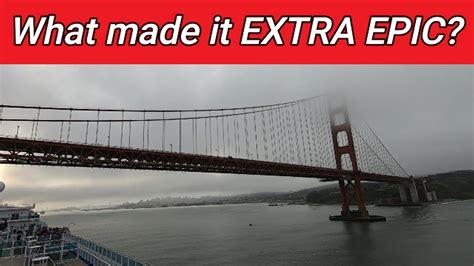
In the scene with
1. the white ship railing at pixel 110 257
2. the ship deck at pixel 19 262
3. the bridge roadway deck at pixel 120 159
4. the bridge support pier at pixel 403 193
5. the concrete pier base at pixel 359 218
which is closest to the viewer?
the white ship railing at pixel 110 257

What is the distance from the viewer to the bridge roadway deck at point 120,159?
2744 cm

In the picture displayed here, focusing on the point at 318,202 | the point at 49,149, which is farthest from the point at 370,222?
the point at 318,202

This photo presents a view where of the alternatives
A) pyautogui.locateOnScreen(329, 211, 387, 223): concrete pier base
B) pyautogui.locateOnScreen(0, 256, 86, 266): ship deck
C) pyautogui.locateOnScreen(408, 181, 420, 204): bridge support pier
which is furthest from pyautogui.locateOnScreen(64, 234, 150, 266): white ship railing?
pyautogui.locateOnScreen(408, 181, 420, 204): bridge support pier

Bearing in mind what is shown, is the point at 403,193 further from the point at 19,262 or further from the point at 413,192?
the point at 19,262

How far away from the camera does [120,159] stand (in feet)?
107

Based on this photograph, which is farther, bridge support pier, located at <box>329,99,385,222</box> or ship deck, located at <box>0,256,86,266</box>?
bridge support pier, located at <box>329,99,385,222</box>

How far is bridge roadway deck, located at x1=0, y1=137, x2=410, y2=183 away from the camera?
90.0 feet

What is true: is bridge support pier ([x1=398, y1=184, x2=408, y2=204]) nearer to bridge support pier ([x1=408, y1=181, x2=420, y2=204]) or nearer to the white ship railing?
bridge support pier ([x1=408, y1=181, x2=420, y2=204])

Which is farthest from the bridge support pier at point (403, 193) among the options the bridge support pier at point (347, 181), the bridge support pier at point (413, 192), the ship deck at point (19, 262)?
the ship deck at point (19, 262)

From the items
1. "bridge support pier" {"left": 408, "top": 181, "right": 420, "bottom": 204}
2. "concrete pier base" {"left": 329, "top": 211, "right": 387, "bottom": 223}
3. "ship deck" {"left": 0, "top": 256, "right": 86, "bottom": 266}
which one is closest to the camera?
"ship deck" {"left": 0, "top": 256, "right": 86, "bottom": 266}

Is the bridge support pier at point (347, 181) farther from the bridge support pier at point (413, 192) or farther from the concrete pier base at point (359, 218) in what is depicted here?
the bridge support pier at point (413, 192)

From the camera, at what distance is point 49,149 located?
28703 mm

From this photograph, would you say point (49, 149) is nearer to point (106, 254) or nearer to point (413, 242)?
point (106, 254)

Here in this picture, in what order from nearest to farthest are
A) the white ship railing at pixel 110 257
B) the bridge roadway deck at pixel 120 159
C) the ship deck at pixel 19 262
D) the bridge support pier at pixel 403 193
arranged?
the white ship railing at pixel 110 257 → the ship deck at pixel 19 262 → the bridge roadway deck at pixel 120 159 → the bridge support pier at pixel 403 193
